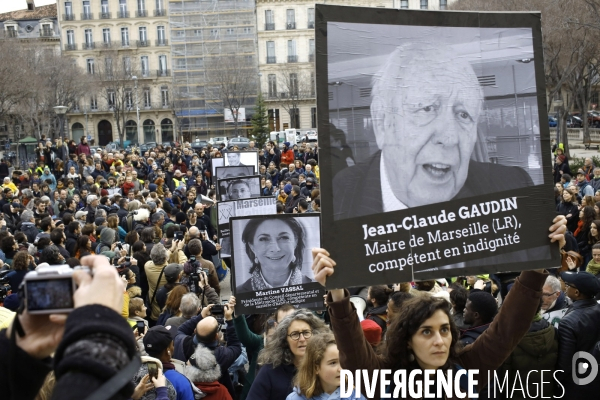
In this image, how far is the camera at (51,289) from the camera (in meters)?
1.89

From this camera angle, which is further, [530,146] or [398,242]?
[530,146]

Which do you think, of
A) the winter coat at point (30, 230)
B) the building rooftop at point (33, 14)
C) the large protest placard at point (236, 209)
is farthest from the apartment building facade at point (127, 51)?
the large protest placard at point (236, 209)

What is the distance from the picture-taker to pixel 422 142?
3574 mm

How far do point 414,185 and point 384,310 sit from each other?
3.02m

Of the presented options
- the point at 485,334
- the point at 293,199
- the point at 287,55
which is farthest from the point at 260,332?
the point at 287,55

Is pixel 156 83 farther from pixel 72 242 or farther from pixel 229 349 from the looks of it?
pixel 229 349

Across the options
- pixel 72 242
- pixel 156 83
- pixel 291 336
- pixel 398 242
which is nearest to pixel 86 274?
pixel 398 242

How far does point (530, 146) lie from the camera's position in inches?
146

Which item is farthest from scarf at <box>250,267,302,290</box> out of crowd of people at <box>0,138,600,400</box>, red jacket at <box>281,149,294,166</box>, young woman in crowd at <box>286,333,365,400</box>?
red jacket at <box>281,149,294,166</box>

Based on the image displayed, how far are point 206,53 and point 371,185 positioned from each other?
66.5 metres

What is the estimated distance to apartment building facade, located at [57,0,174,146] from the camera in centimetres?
7169

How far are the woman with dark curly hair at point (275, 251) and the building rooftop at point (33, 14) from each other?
76.0 m

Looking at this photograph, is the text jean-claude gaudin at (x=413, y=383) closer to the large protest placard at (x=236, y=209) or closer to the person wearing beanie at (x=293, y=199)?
the large protest placard at (x=236, y=209)

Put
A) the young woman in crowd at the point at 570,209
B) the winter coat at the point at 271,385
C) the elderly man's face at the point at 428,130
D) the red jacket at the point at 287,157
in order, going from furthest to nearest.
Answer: the red jacket at the point at 287,157, the young woman in crowd at the point at 570,209, the winter coat at the point at 271,385, the elderly man's face at the point at 428,130
